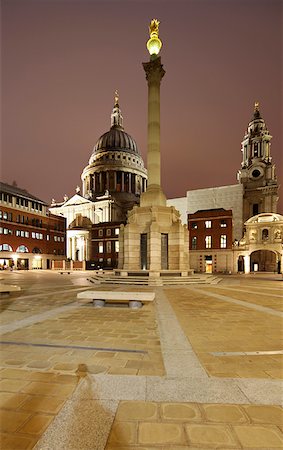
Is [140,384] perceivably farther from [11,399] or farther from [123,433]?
[11,399]

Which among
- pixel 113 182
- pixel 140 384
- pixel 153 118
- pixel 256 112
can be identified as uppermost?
pixel 256 112

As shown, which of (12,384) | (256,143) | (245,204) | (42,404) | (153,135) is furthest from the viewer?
(256,143)

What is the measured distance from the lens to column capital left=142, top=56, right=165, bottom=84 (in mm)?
26781

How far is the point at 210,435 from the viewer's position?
2.97 m

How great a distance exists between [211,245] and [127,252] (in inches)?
1087

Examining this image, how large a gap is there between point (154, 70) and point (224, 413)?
3058 centimetres

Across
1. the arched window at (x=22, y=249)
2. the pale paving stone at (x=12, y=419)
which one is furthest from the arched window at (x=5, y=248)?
the pale paving stone at (x=12, y=419)

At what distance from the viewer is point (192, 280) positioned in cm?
2147

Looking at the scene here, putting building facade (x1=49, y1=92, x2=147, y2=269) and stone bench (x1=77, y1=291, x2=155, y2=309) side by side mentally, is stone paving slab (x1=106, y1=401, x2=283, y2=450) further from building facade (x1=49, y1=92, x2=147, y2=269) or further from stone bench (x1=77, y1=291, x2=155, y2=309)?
building facade (x1=49, y1=92, x2=147, y2=269)

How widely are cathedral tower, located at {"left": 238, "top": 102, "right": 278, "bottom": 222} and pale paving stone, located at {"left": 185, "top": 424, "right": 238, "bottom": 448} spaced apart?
62887 mm

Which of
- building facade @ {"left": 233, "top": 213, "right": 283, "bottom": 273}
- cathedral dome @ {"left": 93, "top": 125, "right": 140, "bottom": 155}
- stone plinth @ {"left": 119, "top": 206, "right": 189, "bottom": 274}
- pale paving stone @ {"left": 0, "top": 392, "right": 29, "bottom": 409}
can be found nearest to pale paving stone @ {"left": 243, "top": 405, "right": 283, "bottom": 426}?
pale paving stone @ {"left": 0, "top": 392, "right": 29, "bottom": 409}

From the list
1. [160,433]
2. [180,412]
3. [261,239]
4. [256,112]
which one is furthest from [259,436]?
[256,112]

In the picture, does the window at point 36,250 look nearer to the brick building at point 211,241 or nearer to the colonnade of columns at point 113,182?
the brick building at point 211,241

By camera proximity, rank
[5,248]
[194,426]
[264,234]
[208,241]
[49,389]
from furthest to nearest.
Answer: [5,248]
[208,241]
[264,234]
[49,389]
[194,426]
